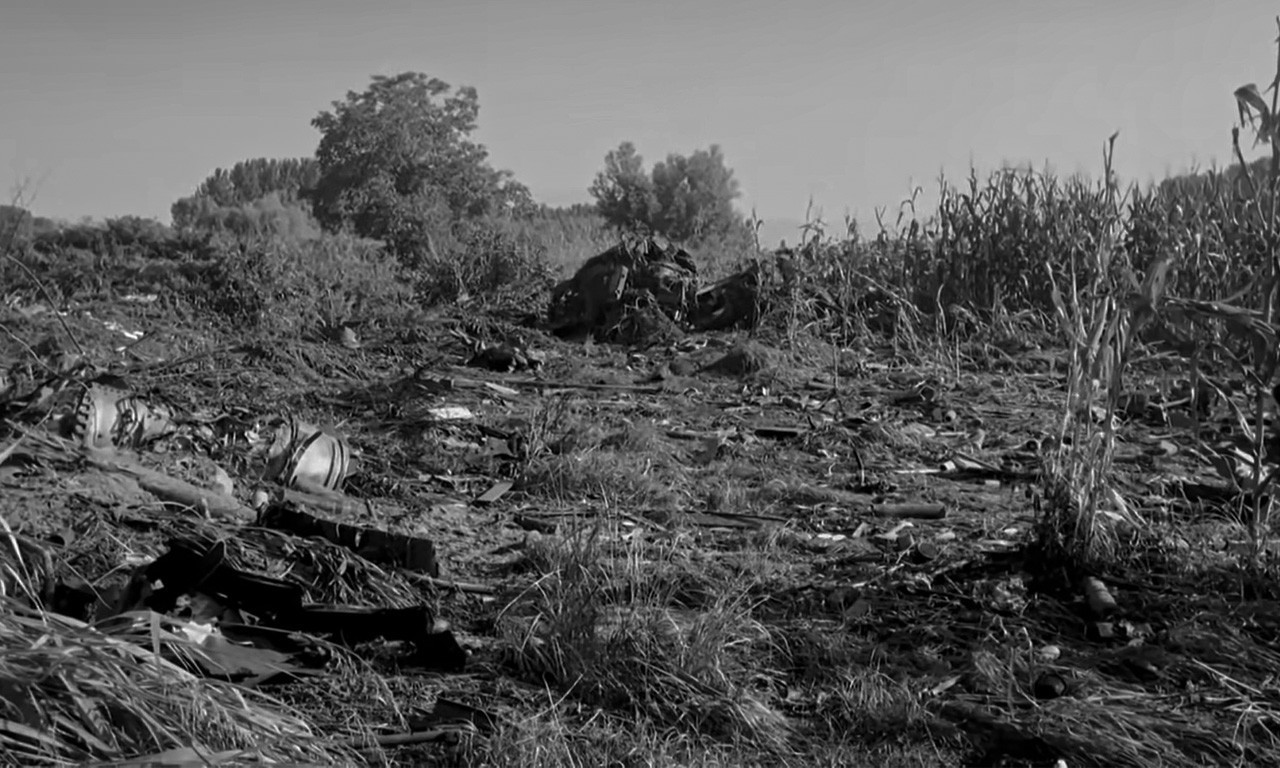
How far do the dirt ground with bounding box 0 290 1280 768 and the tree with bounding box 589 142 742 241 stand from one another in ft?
87.4

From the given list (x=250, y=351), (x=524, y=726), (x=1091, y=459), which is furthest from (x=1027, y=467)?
(x=250, y=351)

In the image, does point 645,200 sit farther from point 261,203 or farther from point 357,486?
point 357,486

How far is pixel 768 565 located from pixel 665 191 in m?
31.7

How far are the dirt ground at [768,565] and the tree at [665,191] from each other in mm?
26628

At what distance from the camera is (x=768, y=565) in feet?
13.3

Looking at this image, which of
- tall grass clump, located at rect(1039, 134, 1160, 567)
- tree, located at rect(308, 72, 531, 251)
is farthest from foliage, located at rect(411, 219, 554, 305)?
tree, located at rect(308, 72, 531, 251)

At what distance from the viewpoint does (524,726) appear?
2.67m

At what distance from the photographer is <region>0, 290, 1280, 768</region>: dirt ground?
2783 millimetres

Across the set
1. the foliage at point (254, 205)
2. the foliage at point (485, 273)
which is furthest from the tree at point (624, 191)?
the foliage at point (485, 273)

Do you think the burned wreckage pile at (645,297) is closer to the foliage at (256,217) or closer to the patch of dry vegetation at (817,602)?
the patch of dry vegetation at (817,602)

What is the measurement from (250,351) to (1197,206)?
6.97 metres

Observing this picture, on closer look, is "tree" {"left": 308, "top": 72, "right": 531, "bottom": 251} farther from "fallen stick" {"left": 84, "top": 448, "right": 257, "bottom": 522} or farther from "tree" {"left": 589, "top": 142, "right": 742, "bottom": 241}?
"fallen stick" {"left": 84, "top": 448, "right": 257, "bottom": 522}

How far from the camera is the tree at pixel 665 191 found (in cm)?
3362

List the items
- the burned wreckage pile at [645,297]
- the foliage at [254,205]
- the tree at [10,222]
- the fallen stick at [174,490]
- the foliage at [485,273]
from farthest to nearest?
the foliage at [254,205] → the foliage at [485,273] → the burned wreckage pile at [645,297] → the tree at [10,222] → the fallen stick at [174,490]
